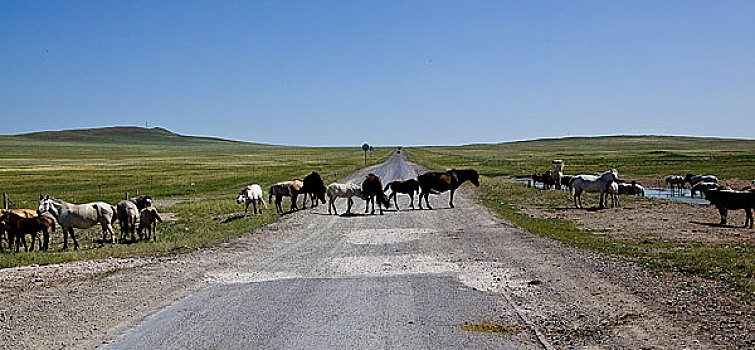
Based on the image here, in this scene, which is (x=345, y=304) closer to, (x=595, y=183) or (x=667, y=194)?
(x=595, y=183)

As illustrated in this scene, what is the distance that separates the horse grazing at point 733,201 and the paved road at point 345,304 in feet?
39.9

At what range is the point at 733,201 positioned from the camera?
78.2 feet

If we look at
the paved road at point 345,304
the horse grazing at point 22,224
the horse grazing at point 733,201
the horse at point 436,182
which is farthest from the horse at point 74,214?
the horse grazing at point 733,201

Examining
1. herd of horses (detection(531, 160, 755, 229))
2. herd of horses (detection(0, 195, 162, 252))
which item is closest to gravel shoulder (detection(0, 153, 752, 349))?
herd of horses (detection(0, 195, 162, 252))

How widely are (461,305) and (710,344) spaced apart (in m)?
3.70

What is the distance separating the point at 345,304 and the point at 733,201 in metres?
19.4

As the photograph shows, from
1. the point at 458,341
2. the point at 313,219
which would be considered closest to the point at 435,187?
the point at 313,219

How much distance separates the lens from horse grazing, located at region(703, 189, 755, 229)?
23.4m

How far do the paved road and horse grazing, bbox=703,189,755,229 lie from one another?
1217 cm

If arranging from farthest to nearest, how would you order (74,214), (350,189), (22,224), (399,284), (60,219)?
(350,189)
(74,214)
(60,219)
(22,224)
(399,284)

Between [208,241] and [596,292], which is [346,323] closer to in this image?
[596,292]

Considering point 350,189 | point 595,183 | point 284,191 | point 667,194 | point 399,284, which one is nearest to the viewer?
point 399,284

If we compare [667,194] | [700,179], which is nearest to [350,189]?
[667,194]

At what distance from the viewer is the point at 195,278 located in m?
13.1
